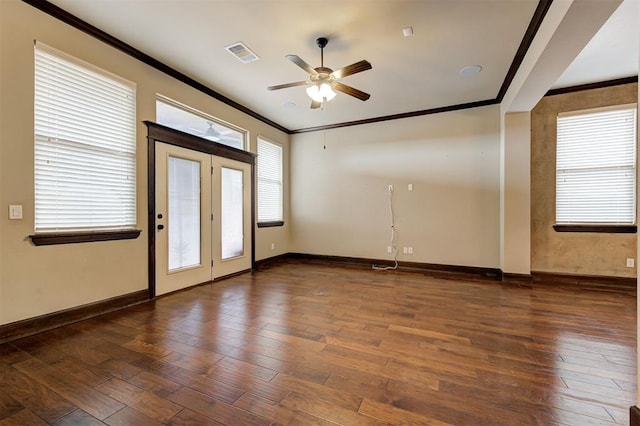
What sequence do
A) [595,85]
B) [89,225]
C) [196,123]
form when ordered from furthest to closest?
[196,123], [595,85], [89,225]

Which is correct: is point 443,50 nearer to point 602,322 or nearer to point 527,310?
point 527,310

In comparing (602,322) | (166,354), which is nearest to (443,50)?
(602,322)

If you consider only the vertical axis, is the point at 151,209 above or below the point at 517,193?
below

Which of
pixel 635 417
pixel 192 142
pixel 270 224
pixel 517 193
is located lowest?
pixel 635 417

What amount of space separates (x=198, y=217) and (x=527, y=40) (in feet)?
15.3

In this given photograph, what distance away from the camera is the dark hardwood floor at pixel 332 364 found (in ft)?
4.93

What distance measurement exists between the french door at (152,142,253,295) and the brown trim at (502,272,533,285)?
14.4ft

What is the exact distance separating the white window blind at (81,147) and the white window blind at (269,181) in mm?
2490

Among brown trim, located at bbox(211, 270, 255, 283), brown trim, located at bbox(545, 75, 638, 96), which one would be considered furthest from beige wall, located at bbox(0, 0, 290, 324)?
brown trim, located at bbox(545, 75, 638, 96)

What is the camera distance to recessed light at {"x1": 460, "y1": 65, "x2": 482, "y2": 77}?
3.53m

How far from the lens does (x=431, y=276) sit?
4.62 metres

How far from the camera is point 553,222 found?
4.22m

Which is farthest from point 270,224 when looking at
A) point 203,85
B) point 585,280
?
point 585,280

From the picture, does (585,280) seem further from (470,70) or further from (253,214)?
(253,214)
